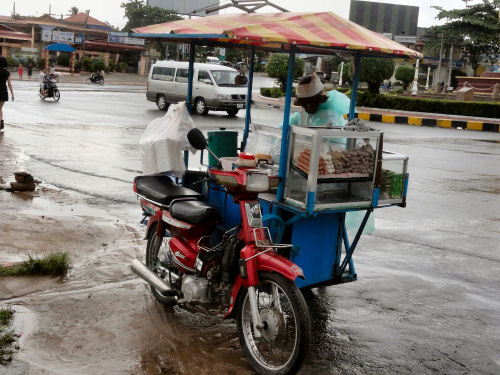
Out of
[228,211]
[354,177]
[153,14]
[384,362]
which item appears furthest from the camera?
[153,14]

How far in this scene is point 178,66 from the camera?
2302 cm

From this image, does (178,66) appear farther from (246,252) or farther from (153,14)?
(153,14)

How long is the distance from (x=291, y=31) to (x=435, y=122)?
20.8m

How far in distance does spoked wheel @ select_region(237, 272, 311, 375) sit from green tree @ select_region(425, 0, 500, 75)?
48004 mm

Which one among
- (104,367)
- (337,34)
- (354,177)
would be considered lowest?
(104,367)

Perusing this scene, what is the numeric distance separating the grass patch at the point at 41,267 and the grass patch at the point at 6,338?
2.35 feet

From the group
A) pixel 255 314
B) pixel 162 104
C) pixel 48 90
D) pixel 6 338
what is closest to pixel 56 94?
pixel 48 90

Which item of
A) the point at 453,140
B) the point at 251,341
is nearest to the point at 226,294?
the point at 251,341

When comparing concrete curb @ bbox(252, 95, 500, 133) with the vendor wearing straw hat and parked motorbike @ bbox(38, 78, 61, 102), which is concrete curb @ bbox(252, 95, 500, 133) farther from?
the vendor wearing straw hat

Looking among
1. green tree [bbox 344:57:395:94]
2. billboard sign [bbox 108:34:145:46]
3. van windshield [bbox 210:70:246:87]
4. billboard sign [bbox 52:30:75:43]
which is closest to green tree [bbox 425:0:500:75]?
green tree [bbox 344:57:395:94]

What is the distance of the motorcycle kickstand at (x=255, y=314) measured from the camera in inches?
137

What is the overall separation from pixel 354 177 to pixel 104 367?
188cm

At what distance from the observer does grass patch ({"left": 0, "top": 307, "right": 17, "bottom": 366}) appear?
3449 mm

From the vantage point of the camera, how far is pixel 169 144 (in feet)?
15.2
